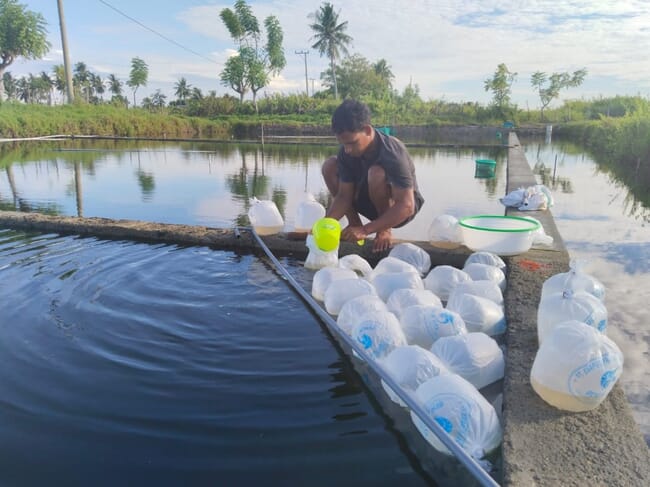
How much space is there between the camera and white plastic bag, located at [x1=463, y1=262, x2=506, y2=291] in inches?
138

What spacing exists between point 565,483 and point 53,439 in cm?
204

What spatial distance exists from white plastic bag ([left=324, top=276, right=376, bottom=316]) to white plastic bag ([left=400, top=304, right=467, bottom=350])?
0.50 m

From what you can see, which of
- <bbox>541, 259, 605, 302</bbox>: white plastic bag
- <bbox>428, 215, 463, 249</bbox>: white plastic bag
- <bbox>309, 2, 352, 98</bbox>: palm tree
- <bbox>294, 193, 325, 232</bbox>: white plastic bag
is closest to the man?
<bbox>428, 215, 463, 249</bbox>: white plastic bag

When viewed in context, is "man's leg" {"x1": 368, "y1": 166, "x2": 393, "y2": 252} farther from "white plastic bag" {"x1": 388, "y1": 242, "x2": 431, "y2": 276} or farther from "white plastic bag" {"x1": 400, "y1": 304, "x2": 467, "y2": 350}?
"white plastic bag" {"x1": 400, "y1": 304, "x2": 467, "y2": 350}

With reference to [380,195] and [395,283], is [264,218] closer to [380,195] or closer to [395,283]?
[380,195]

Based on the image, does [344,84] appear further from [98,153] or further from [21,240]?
[21,240]

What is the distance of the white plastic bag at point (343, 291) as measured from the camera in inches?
122

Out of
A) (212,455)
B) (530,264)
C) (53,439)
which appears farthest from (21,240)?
(530,264)

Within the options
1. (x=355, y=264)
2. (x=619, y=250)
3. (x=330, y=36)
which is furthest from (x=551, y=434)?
(x=330, y=36)

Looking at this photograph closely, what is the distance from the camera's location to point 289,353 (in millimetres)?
2797

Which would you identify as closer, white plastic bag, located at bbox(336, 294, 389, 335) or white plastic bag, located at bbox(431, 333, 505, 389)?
white plastic bag, located at bbox(431, 333, 505, 389)

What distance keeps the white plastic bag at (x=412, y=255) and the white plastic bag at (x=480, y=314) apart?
1.21 meters

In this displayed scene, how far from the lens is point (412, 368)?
2.08 meters

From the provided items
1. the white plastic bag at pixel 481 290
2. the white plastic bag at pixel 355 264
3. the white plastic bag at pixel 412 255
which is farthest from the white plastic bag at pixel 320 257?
the white plastic bag at pixel 481 290
